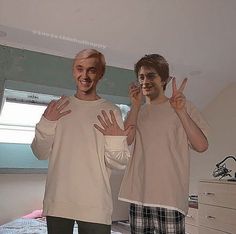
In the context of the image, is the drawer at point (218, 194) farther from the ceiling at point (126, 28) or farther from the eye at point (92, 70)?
the eye at point (92, 70)

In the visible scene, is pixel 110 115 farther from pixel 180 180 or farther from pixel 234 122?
pixel 234 122

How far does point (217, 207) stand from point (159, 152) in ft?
3.86

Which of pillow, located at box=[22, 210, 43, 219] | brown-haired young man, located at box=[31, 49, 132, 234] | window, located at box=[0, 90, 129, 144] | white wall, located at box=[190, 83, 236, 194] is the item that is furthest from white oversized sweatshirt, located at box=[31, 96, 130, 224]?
pillow, located at box=[22, 210, 43, 219]

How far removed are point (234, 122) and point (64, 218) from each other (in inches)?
79.0

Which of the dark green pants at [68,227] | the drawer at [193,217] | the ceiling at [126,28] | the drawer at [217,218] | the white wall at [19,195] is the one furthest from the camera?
the white wall at [19,195]

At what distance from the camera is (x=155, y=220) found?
3.55 ft

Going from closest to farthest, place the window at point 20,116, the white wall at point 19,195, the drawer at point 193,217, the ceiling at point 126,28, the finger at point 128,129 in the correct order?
the finger at point 128,129 < the ceiling at point 126,28 < the drawer at point 193,217 < the window at point 20,116 < the white wall at point 19,195

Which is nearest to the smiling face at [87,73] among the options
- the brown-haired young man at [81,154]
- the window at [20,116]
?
the brown-haired young man at [81,154]

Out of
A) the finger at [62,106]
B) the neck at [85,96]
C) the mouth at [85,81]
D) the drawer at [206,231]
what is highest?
the mouth at [85,81]

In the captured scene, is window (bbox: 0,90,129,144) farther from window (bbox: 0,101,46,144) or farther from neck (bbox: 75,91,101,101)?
neck (bbox: 75,91,101,101)

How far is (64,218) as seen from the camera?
0.96 m

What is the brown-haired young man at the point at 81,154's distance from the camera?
3.16ft

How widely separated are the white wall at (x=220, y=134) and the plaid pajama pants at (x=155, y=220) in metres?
1.55

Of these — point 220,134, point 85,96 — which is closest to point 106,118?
point 85,96
